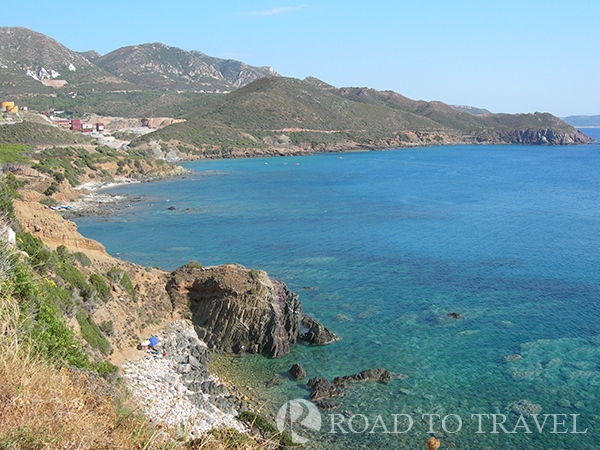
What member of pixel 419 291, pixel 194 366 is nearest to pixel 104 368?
pixel 194 366

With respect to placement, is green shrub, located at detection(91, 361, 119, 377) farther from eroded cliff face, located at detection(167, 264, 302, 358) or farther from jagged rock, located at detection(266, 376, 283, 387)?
eroded cliff face, located at detection(167, 264, 302, 358)

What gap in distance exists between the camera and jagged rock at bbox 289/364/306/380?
2117 centimetres

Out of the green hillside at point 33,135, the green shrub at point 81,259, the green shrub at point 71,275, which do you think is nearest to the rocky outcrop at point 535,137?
the green hillside at point 33,135

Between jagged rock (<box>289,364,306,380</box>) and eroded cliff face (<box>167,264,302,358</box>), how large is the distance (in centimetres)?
179

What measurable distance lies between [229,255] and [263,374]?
714 inches

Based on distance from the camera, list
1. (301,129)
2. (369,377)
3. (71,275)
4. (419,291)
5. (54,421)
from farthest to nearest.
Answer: (301,129)
(419,291)
(71,275)
(369,377)
(54,421)

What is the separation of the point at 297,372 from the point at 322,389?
1831 mm

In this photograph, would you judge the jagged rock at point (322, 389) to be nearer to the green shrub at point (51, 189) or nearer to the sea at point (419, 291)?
the sea at point (419, 291)

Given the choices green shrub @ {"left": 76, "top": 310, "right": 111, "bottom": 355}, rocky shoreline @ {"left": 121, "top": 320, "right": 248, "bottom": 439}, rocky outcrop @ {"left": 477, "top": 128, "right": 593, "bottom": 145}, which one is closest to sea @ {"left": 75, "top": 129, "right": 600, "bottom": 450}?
rocky shoreline @ {"left": 121, "top": 320, "right": 248, "bottom": 439}

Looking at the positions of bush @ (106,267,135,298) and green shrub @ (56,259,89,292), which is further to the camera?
bush @ (106,267,135,298)

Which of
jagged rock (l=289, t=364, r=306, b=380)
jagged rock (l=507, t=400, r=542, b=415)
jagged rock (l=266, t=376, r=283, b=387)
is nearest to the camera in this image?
jagged rock (l=507, t=400, r=542, b=415)

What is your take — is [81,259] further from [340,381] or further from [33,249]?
[340,381]

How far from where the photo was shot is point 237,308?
80.2 feet

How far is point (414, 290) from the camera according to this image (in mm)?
31234
